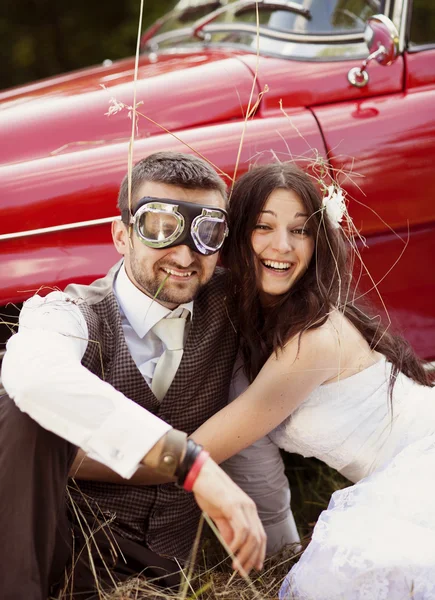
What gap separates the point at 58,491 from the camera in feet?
6.33

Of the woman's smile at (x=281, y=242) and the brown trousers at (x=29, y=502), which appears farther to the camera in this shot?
the woman's smile at (x=281, y=242)

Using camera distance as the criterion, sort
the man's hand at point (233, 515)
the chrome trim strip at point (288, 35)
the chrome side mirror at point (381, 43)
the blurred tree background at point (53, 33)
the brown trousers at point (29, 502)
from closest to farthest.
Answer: the man's hand at point (233, 515)
the brown trousers at point (29, 502)
the chrome side mirror at point (381, 43)
the chrome trim strip at point (288, 35)
the blurred tree background at point (53, 33)

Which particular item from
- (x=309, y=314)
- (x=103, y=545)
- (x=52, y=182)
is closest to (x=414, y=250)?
(x=309, y=314)

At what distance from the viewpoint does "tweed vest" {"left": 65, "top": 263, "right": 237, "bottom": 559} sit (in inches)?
84.2

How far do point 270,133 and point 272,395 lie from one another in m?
0.88

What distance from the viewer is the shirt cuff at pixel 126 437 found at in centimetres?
174

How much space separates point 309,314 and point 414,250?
686mm

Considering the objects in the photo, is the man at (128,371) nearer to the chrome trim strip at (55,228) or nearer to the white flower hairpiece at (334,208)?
the chrome trim strip at (55,228)

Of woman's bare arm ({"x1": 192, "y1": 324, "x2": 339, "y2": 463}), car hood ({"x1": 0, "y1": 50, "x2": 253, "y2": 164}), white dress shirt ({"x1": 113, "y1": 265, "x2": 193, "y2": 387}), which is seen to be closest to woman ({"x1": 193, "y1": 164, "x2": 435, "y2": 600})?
woman's bare arm ({"x1": 192, "y1": 324, "x2": 339, "y2": 463})

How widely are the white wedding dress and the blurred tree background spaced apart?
248 inches

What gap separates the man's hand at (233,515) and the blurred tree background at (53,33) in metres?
6.83

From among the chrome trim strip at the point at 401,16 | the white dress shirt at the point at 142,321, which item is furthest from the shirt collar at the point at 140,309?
the chrome trim strip at the point at 401,16

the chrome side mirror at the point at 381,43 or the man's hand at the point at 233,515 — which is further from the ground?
the chrome side mirror at the point at 381,43

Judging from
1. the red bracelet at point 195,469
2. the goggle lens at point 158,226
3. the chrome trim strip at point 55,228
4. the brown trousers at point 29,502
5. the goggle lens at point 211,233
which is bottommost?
the brown trousers at point 29,502
